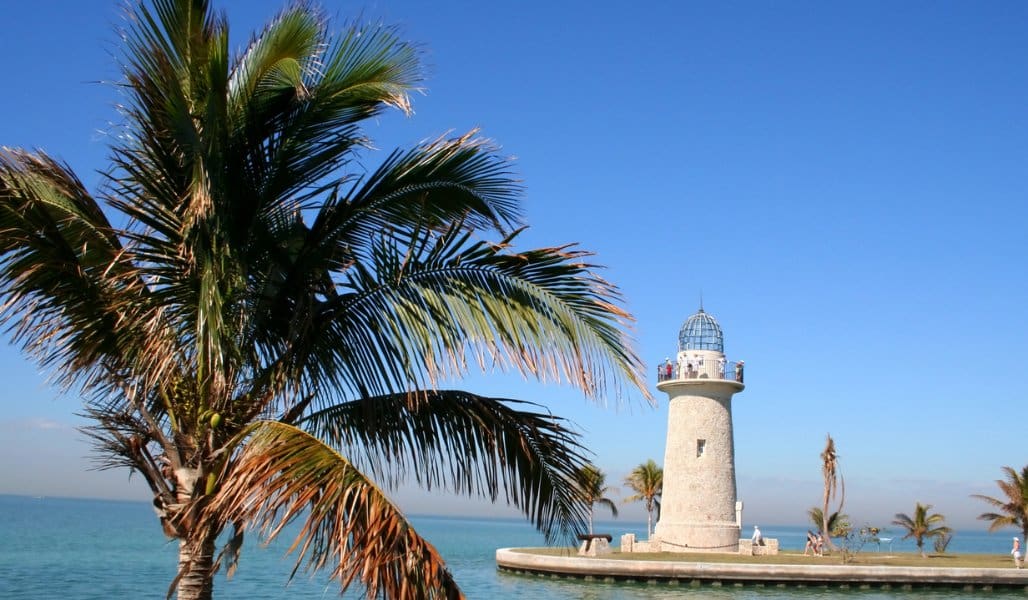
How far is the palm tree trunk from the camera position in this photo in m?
5.12

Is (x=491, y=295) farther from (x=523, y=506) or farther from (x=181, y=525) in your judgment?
(x=181, y=525)

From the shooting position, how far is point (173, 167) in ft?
18.6

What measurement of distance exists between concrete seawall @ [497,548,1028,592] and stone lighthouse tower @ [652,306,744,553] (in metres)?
5.71

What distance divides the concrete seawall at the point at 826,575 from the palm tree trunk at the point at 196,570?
25.0 metres

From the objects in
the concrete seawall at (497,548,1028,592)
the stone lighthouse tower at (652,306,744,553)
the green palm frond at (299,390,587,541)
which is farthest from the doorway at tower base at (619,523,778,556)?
the green palm frond at (299,390,587,541)

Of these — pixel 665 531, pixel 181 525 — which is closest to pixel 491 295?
pixel 181 525

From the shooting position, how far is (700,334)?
36.8 meters

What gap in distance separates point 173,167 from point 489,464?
8.84ft

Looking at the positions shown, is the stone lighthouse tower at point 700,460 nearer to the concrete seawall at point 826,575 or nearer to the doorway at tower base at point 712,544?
the doorway at tower base at point 712,544

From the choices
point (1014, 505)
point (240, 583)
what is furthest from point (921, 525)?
point (240, 583)

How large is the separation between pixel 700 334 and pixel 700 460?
5.06 meters

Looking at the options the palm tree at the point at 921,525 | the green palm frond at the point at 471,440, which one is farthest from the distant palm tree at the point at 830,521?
the green palm frond at the point at 471,440

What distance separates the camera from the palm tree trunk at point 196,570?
5121 mm

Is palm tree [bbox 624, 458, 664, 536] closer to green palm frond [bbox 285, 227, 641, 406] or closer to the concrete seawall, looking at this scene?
the concrete seawall
